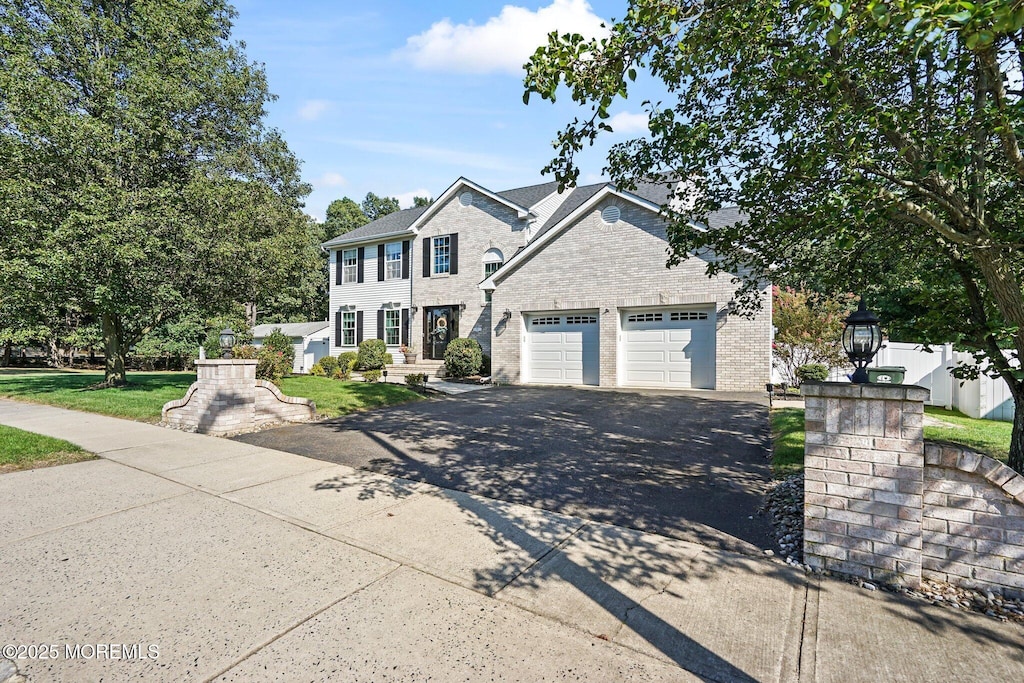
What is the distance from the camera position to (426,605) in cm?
288

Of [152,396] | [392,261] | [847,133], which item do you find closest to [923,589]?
[847,133]

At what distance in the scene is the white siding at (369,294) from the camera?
21.3m

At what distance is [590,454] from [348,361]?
14.4 m

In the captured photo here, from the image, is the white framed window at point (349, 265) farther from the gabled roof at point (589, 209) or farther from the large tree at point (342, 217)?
the large tree at point (342, 217)

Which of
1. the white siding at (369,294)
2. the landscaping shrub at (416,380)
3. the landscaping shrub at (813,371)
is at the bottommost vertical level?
the landscaping shrub at (416,380)

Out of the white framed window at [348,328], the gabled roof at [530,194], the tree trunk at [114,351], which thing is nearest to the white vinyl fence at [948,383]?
the gabled roof at [530,194]

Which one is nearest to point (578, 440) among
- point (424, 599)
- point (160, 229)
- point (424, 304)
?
point (424, 599)

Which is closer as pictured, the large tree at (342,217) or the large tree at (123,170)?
the large tree at (123,170)

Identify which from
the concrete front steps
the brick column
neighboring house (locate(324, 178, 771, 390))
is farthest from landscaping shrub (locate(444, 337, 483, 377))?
the brick column

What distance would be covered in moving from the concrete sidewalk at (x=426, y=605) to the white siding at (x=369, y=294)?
1693 cm

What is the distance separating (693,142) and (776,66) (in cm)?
119

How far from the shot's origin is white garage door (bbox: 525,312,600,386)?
51.0ft

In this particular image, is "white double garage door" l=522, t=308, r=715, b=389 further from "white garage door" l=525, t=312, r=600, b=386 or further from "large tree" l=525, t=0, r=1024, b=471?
"large tree" l=525, t=0, r=1024, b=471

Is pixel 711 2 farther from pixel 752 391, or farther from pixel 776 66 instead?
pixel 752 391
